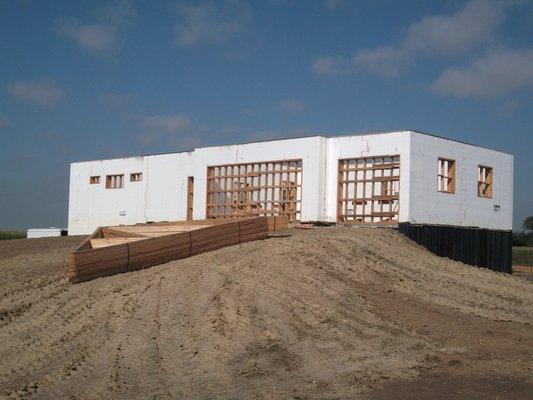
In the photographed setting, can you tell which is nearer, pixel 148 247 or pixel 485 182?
pixel 148 247

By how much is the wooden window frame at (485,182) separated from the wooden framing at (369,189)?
14.9ft

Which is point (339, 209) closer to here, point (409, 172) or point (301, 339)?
point (409, 172)

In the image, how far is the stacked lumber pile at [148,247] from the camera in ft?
42.7

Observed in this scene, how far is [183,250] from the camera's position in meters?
13.9

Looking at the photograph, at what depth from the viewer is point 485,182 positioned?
80.0 ft

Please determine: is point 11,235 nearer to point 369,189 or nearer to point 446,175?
point 369,189

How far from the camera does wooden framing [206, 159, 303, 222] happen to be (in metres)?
23.8

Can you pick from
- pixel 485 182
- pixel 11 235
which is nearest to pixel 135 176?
pixel 485 182

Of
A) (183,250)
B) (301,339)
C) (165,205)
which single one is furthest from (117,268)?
(165,205)

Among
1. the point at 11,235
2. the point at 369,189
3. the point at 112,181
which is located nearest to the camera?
the point at 369,189

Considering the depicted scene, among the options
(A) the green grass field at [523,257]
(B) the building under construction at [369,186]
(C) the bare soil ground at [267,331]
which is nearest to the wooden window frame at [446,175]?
(B) the building under construction at [369,186]

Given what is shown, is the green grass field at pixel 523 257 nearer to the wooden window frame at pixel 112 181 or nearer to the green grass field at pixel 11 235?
the wooden window frame at pixel 112 181

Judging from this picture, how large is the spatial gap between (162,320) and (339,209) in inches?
538

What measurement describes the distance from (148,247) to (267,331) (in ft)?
16.8
